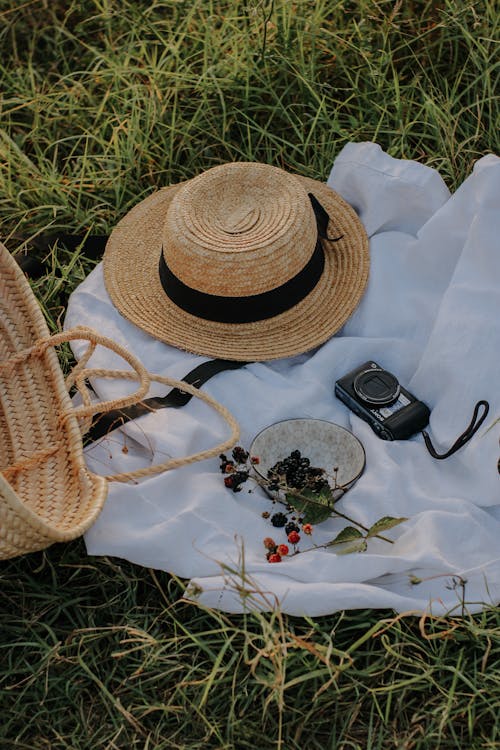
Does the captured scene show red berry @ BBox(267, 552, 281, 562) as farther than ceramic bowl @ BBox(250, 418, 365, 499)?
No

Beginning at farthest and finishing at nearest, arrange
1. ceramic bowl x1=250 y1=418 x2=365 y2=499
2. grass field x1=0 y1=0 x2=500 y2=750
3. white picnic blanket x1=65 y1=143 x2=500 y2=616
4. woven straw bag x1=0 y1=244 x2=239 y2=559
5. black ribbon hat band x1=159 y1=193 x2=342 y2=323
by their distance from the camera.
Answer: black ribbon hat band x1=159 y1=193 x2=342 y2=323, ceramic bowl x1=250 y1=418 x2=365 y2=499, woven straw bag x1=0 y1=244 x2=239 y2=559, white picnic blanket x1=65 y1=143 x2=500 y2=616, grass field x1=0 y1=0 x2=500 y2=750

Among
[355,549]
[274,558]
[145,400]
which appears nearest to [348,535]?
[355,549]

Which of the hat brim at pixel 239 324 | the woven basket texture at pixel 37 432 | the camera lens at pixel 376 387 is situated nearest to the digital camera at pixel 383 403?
the camera lens at pixel 376 387

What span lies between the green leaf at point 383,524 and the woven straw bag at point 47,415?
33 centimetres

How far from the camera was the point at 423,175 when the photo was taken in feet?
7.29

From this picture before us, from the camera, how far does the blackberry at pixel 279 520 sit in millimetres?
1799

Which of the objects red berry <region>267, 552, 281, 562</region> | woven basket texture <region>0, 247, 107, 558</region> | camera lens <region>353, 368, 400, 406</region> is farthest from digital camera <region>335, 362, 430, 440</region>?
woven basket texture <region>0, 247, 107, 558</region>

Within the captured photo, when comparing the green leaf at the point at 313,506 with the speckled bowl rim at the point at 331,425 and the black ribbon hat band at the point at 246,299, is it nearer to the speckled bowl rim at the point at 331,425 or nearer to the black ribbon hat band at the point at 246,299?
the speckled bowl rim at the point at 331,425

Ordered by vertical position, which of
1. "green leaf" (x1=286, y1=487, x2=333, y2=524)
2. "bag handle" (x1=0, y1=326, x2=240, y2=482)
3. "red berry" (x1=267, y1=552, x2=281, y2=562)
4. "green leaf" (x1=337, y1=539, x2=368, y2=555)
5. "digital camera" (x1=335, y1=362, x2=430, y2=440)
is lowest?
"red berry" (x1=267, y1=552, x2=281, y2=562)

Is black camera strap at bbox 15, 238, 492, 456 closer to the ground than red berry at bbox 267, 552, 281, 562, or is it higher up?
higher up

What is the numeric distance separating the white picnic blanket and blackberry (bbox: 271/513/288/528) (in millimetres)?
28

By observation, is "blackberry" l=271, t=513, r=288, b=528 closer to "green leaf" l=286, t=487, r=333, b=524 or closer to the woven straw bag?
"green leaf" l=286, t=487, r=333, b=524

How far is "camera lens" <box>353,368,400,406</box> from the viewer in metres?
1.95

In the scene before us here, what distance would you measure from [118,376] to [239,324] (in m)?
0.32
